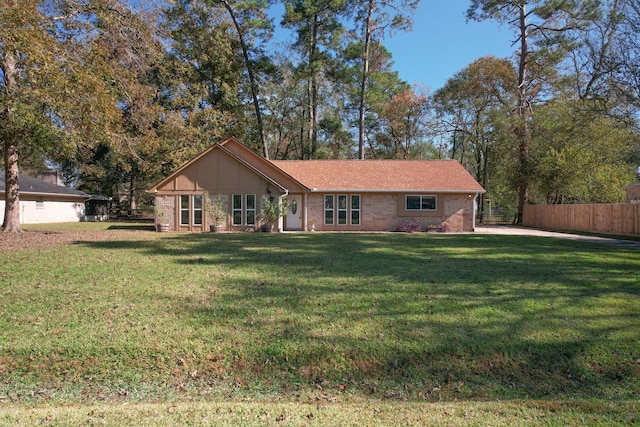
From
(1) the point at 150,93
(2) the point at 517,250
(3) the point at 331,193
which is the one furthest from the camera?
(3) the point at 331,193

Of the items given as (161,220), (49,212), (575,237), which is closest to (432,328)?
(575,237)

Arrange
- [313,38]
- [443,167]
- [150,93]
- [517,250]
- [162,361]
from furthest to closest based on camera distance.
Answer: [313,38]
[443,167]
[150,93]
[517,250]
[162,361]

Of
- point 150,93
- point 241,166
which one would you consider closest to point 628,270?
point 241,166

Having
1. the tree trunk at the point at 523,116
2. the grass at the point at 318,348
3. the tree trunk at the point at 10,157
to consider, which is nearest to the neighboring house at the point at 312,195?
the tree trunk at the point at 10,157

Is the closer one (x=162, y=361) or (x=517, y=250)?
(x=162, y=361)

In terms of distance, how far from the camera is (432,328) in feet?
17.3

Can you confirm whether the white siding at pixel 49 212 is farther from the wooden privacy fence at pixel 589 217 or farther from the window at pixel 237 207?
the wooden privacy fence at pixel 589 217

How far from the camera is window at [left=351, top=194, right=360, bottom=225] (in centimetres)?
2211

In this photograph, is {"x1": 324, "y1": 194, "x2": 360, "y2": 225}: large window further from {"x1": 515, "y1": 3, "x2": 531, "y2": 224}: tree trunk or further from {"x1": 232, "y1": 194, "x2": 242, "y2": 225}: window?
{"x1": 515, "y1": 3, "x2": 531, "y2": 224}: tree trunk

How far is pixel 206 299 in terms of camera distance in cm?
642

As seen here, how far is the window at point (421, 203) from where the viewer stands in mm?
21859

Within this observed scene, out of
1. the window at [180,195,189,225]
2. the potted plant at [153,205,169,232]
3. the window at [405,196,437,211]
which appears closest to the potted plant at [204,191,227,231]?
the window at [180,195,189,225]

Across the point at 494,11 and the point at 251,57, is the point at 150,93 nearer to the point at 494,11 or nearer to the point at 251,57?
the point at 251,57

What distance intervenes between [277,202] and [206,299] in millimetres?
14212
